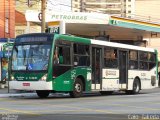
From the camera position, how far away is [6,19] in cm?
4831

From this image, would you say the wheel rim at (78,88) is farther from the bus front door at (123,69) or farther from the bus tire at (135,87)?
the bus tire at (135,87)

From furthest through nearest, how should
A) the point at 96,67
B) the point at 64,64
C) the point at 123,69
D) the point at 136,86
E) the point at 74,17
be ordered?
the point at 74,17 → the point at 136,86 → the point at 123,69 → the point at 96,67 → the point at 64,64

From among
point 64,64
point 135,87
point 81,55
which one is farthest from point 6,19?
point 64,64

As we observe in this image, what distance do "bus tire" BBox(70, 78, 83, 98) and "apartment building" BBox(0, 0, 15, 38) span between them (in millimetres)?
22347

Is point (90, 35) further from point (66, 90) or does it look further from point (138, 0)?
point (138, 0)

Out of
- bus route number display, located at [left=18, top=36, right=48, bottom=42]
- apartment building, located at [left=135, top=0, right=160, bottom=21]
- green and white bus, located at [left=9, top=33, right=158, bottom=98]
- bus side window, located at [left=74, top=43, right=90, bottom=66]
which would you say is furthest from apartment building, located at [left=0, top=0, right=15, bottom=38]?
apartment building, located at [left=135, top=0, right=160, bottom=21]

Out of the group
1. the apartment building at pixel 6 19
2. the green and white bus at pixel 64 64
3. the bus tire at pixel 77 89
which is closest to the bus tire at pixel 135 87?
the green and white bus at pixel 64 64

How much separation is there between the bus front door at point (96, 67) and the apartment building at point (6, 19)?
828 inches

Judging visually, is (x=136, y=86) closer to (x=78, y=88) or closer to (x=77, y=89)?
(x=78, y=88)

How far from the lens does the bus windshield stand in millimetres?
23250

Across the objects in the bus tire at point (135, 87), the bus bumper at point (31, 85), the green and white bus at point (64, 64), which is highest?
the green and white bus at point (64, 64)

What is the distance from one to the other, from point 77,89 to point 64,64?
1682 mm

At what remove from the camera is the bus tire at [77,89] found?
24.5m

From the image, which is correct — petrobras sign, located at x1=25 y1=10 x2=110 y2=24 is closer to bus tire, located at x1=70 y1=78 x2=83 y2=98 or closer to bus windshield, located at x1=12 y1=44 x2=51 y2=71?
bus tire, located at x1=70 y1=78 x2=83 y2=98
